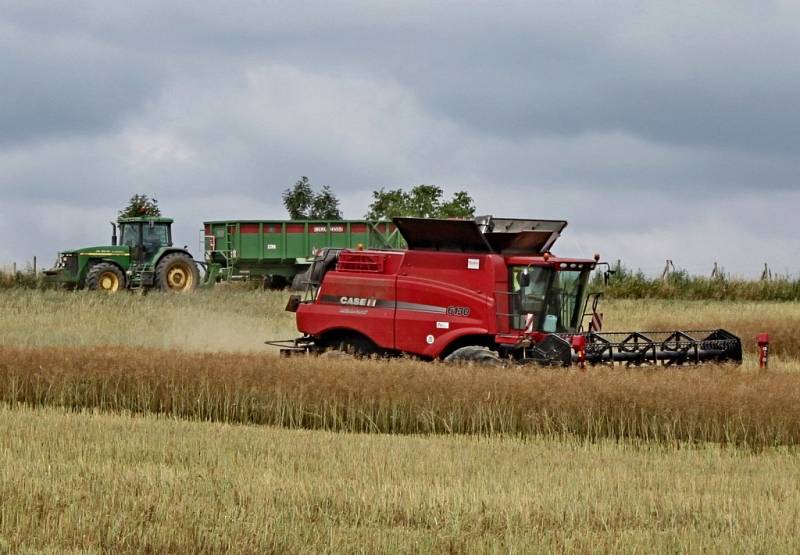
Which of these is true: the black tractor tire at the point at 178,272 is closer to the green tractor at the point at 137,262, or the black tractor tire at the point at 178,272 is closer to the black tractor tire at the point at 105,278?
the green tractor at the point at 137,262

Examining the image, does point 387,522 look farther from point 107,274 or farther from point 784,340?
point 107,274

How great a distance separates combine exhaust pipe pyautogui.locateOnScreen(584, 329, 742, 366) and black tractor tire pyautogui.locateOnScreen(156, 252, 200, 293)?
Answer: 16793 mm

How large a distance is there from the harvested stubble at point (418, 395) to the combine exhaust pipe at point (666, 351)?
140 centimetres

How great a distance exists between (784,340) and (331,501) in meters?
17.4

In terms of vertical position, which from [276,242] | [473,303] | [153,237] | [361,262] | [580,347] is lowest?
[580,347]

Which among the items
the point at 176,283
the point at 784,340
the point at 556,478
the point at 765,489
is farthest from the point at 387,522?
the point at 176,283

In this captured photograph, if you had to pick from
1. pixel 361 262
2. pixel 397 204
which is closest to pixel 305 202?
pixel 397 204

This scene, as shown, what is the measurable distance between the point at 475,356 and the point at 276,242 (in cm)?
2243

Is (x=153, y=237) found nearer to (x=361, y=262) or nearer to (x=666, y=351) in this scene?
(x=361, y=262)

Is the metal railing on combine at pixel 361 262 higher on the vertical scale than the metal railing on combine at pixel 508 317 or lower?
higher

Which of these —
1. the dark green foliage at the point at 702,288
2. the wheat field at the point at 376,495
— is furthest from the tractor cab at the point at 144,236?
the wheat field at the point at 376,495

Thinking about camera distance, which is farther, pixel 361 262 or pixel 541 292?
pixel 361 262

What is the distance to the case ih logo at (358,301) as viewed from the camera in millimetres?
17062

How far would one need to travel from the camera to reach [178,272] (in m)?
32.2
